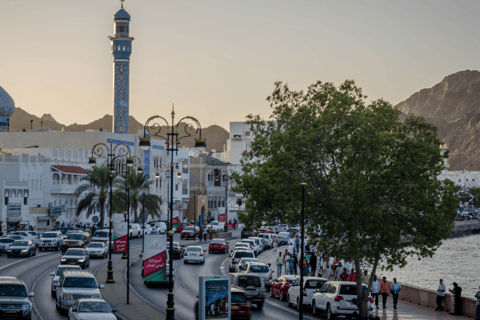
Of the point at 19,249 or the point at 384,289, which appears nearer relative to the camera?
the point at 384,289

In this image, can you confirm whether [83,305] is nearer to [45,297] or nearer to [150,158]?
[45,297]

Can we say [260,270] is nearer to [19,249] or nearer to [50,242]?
[19,249]

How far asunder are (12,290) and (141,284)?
15.2m

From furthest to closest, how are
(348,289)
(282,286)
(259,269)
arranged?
(259,269) → (282,286) → (348,289)

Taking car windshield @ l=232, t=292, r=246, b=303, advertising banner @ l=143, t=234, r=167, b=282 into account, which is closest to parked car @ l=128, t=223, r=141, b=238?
advertising banner @ l=143, t=234, r=167, b=282

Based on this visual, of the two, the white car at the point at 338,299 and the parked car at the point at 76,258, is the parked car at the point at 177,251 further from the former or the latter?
the white car at the point at 338,299

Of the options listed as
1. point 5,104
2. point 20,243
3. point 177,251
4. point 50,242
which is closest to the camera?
point 20,243

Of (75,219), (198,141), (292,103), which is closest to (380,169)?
(292,103)

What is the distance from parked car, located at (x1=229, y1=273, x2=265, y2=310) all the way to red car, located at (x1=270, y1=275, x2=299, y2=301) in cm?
371

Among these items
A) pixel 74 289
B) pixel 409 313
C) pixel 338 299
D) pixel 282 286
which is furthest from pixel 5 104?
pixel 338 299

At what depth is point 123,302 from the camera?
3256cm

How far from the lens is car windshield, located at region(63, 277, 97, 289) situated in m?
29.4

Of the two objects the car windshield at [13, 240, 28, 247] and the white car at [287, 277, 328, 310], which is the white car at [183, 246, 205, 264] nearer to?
the car windshield at [13, 240, 28, 247]

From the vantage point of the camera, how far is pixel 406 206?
3231 cm
